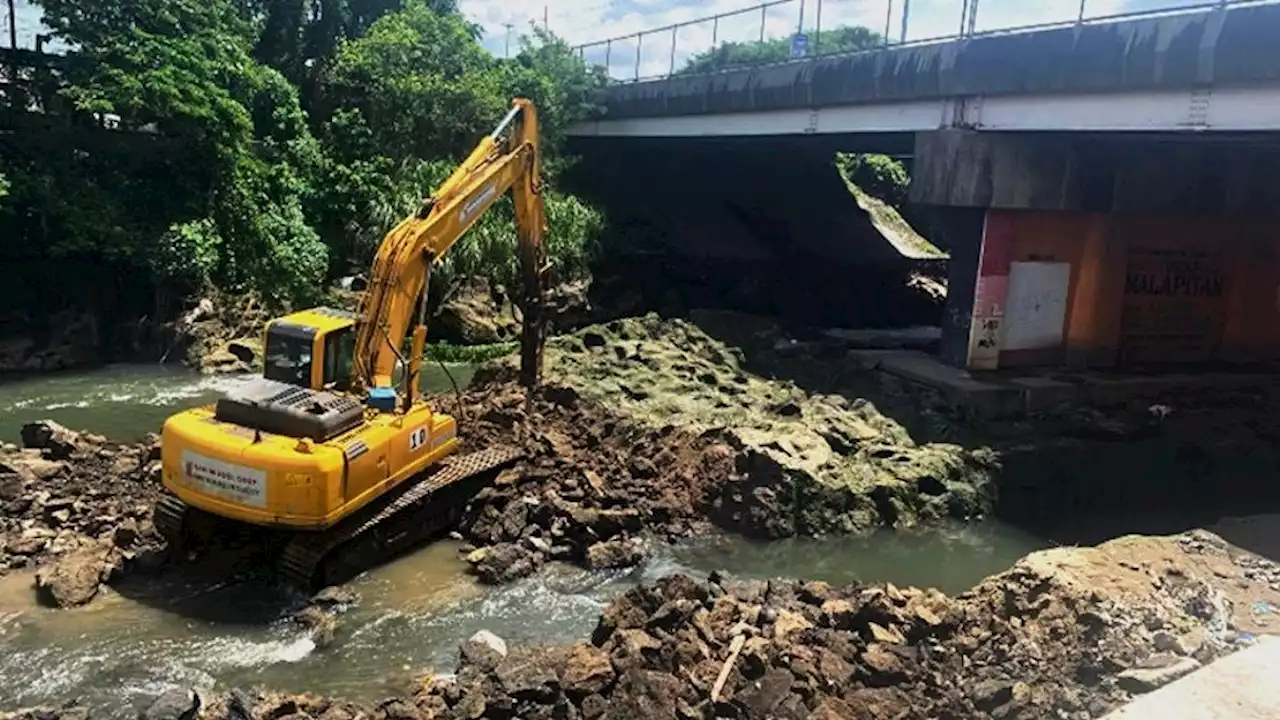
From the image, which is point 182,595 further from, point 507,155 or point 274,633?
point 507,155

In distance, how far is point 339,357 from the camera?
12.6 meters

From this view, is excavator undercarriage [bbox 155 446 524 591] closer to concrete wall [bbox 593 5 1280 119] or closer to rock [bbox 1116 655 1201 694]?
rock [bbox 1116 655 1201 694]

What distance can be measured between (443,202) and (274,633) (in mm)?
5766

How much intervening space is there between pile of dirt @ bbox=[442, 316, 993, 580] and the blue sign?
8817mm

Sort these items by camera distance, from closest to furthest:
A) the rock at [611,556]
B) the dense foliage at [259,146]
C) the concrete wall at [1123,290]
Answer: the rock at [611,556] → the concrete wall at [1123,290] → the dense foliage at [259,146]

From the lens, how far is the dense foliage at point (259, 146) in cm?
2416

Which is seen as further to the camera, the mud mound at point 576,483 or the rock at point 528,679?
the mud mound at point 576,483

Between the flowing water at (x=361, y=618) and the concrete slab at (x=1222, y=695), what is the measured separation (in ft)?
15.7

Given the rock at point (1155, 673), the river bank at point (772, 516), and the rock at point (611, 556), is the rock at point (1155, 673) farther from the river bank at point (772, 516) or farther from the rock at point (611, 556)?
the rock at point (611, 556)

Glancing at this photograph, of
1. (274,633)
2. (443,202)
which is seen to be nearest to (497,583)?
(274,633)

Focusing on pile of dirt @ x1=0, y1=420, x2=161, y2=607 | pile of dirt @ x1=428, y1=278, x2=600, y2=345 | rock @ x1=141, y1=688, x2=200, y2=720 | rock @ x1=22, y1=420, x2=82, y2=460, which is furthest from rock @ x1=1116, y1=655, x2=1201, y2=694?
pile of dirt @ x1=428, y1=278, x2=600, y2=345

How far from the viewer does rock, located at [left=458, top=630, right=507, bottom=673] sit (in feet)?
31.7

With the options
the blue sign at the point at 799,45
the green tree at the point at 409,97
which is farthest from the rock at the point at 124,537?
the green tree at the point at 409,97

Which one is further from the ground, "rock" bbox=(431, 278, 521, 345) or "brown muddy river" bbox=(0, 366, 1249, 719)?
"rock" bbox=(431, 278, 521, 345)
